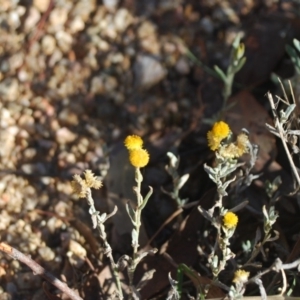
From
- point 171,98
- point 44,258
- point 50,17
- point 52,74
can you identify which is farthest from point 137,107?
point 44,258

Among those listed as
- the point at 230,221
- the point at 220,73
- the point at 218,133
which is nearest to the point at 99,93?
the point at 220,73

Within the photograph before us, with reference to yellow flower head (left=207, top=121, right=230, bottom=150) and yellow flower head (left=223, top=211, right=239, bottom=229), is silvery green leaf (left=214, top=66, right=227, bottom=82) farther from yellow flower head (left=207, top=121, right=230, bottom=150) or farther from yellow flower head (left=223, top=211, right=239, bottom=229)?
yellow flower head (left=223, top=211, right=239, bottom=229)

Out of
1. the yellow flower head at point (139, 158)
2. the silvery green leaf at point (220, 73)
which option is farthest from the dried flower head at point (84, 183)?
the silvery green leaf at point (220, 73)

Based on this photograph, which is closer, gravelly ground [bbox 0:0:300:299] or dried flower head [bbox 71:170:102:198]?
dried flower head [bbox 71:170:102:198]

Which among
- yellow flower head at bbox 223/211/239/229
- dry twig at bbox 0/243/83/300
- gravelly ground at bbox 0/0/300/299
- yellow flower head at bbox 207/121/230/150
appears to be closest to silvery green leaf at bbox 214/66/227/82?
gravelly ground at bbox 0/0/300/299

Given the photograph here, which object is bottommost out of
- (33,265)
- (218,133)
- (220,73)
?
(33,265)

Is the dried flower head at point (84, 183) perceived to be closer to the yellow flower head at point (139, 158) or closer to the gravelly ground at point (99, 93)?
the yellow flower head at point (139, 158)

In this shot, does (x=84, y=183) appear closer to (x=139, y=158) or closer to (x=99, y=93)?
(x=139, y=158)

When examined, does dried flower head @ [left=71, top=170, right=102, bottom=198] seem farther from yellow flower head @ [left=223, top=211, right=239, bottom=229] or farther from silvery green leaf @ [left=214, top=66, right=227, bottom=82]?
silvery green leaf @ [left=214, top=66, right=227, bottom=82]

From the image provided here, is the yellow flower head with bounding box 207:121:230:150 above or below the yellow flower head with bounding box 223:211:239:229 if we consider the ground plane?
above

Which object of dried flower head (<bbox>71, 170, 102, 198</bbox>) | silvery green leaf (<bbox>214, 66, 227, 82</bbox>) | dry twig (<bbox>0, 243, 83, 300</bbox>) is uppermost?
dried flower head (<bbox>71, 170, 102, 198</bbox>)

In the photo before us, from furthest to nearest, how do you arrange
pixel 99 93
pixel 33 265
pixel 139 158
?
pixel 99 93 → pixel 33 265 → pixel 139 158
